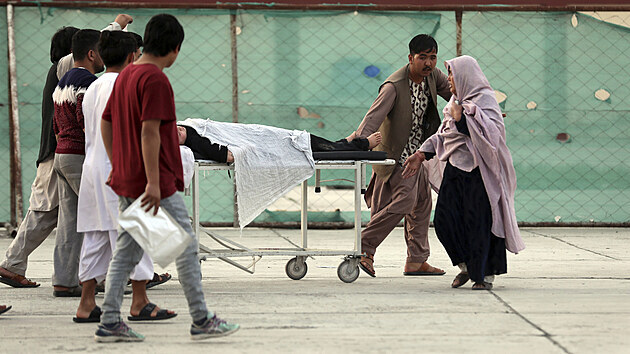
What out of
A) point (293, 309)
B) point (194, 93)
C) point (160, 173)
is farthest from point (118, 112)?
point (194, 93)

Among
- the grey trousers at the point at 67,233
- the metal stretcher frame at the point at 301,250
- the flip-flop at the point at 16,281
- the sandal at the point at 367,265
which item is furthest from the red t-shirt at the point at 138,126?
the sandal at the point at 367,265

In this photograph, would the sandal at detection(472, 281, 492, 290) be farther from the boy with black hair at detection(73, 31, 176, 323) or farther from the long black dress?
the boy with black hair at detection(73, 31, 176, 323)

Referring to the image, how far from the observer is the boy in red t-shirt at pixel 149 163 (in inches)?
175

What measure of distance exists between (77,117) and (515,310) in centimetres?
263

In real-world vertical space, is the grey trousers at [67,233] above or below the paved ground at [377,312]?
above

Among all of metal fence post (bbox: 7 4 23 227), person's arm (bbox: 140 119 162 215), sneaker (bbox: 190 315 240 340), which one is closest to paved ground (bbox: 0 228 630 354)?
sneaker (bbox: 190 315 240 340)

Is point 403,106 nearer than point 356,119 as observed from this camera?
Yes

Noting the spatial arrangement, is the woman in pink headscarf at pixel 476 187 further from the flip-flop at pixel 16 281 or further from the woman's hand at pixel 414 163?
the flip-flop at pixel 16 281

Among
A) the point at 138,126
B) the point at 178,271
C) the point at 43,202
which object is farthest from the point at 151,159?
the point at 43,202

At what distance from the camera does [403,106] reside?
710cm

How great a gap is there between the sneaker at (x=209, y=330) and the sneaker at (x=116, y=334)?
0.25 meters

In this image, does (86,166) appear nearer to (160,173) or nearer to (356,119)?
(160,173)

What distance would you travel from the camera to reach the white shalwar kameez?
17.3ft

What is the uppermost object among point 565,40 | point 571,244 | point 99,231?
point 565,40
